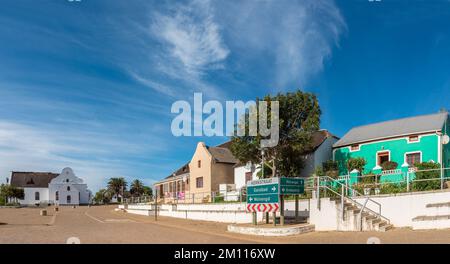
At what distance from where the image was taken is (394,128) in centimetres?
2950

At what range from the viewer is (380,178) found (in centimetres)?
2252

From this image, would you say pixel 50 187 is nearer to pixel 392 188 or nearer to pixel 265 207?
pixel 265 207

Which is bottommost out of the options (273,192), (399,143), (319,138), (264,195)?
(264,195)

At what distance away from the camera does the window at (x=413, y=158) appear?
26.6 metres

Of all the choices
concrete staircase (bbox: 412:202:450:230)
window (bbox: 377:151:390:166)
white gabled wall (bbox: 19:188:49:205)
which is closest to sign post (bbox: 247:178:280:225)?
concrete staircase (bbox: 412:202:450:230)

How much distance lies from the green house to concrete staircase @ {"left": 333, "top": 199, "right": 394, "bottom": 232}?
306 inches

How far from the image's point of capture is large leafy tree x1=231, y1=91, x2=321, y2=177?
2962cm

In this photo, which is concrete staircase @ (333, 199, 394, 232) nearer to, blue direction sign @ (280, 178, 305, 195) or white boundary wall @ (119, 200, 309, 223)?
blue direction sign @ (280, 178, 305, 195)

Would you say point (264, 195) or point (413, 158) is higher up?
point (413, 158)

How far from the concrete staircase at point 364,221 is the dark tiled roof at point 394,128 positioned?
443 inches

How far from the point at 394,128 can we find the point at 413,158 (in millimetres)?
3305

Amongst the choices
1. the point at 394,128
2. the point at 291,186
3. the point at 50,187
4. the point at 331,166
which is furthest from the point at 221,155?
the point at 50,187

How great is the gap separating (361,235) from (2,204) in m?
83.9
